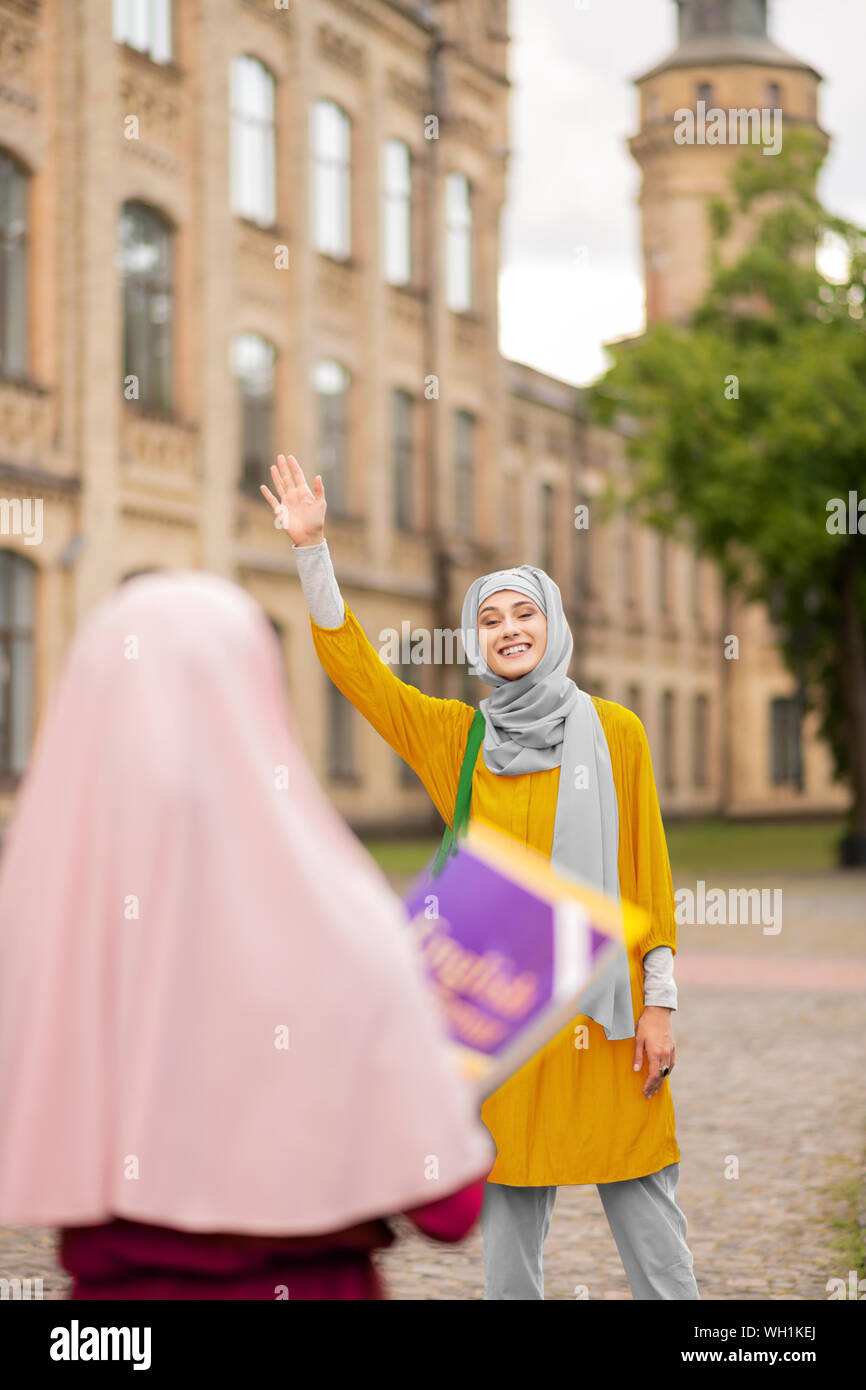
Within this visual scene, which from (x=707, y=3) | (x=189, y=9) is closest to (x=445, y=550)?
(x=189, y=9)

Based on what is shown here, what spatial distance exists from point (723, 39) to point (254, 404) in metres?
34.5

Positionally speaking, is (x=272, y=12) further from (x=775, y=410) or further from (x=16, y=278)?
(x=775, y=410)

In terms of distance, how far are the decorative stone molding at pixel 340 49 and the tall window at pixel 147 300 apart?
612 centimetres

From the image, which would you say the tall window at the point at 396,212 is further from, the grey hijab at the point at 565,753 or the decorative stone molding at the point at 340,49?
the grey hijab at the point at 565,753

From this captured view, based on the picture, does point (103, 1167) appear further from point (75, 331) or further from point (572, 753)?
point (75, 331)

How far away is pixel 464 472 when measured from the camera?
34.0 meters

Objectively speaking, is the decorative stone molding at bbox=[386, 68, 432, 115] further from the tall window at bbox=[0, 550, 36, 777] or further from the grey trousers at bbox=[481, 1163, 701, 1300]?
the grey trousers at bbox=[481, 1163, 701, 1300]

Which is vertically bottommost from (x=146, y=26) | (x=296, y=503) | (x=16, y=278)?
(x=296, y=503)

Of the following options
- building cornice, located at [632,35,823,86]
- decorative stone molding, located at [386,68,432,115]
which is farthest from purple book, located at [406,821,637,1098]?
building cornice, located at [632,35,823,86]

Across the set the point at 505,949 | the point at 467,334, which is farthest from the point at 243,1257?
the point at 467,334

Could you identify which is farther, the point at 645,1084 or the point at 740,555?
the point at 740,555

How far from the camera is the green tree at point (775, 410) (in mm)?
25797
